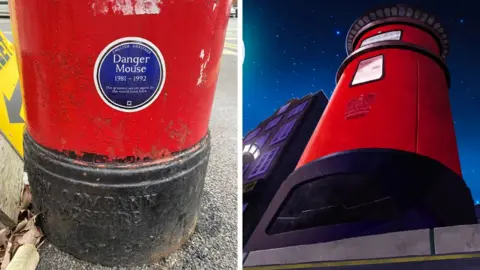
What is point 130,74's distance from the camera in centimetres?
154

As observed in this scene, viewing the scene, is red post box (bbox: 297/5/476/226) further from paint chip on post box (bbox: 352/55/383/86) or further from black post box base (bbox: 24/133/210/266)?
black post box base (bbox: 24/133/210/266)

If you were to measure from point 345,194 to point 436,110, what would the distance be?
1.00ft

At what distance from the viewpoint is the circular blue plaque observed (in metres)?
1.51

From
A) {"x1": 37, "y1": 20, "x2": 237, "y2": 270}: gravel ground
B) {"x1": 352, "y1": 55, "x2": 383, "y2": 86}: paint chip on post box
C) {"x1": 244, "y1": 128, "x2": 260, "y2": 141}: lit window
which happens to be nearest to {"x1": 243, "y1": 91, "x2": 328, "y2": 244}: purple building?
{"x1": 244, "y1": 128, "x2": 260, "y2": 141}: lit window

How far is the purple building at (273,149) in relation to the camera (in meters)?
1.30

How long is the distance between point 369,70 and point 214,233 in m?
1.21

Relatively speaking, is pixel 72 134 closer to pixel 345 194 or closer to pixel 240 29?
pixel 240 29

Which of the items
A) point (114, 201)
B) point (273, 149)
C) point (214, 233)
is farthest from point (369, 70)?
point (214, 233)

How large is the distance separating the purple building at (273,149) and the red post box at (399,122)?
7cm

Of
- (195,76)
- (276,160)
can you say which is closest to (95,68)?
(195,76)

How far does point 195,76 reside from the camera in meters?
1.68

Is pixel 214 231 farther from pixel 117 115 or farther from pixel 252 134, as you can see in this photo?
pixel 252 134

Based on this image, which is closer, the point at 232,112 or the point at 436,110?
the point at 436,110

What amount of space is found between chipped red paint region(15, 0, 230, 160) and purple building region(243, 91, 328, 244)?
Answer: 41 cm
